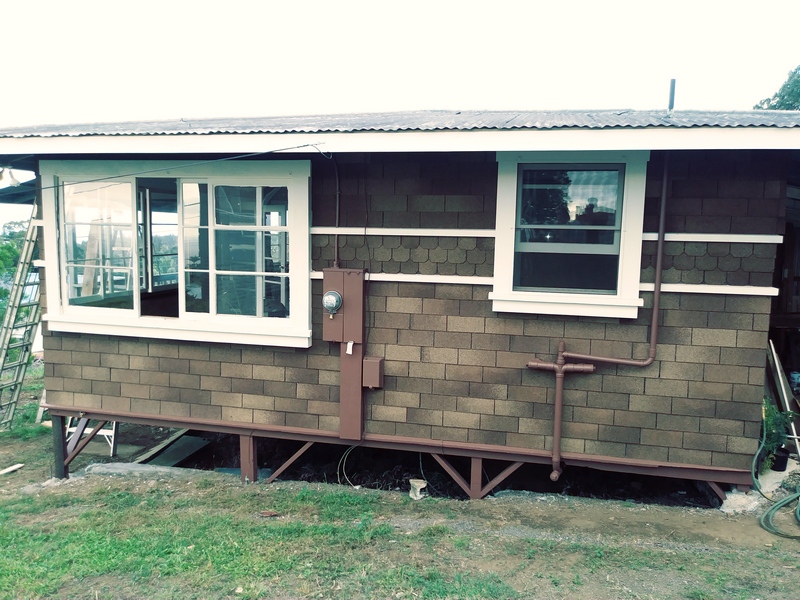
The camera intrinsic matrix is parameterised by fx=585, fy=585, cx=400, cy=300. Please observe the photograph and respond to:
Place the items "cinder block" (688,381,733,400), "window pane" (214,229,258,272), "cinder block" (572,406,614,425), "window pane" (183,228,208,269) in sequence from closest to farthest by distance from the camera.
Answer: "cinder block" (688,381,733,400) < "cinder block" (572,406,614,425) < "window pane" (214,229,258,272) < "window pane" (183,228,208,269)

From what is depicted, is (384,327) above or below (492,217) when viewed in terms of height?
below

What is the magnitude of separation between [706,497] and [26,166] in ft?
23.4

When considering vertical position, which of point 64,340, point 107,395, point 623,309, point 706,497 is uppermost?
point 623,309

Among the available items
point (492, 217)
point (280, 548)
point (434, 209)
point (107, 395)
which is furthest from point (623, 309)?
point (107, 395)

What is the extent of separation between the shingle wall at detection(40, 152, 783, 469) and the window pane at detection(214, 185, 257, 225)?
1.97 feet

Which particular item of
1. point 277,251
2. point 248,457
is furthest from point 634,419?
point 248,457

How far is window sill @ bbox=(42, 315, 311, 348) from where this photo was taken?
5.16m

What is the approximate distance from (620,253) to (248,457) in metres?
3.78

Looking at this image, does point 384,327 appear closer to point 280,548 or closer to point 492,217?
point 492,217

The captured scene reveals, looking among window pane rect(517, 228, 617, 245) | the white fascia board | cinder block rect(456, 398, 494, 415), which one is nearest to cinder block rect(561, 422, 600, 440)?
cinder block rect(456, 398, 494, 415)

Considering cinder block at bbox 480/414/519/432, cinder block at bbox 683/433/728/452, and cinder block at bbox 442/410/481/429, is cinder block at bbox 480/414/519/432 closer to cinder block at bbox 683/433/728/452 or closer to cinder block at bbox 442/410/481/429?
cinder block at bbox 442/410/481/429

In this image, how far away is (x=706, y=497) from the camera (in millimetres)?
5078

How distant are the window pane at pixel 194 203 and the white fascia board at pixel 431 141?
554 mm

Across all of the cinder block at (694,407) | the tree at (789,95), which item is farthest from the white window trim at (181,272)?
the tree at (789,95)
